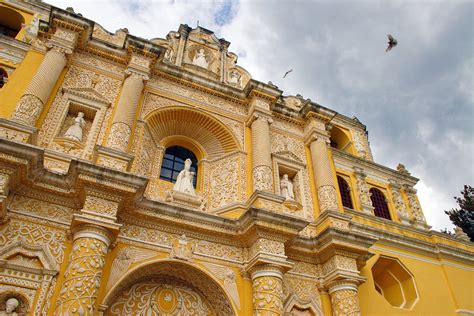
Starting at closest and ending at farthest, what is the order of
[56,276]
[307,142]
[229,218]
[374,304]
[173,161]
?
1. [56,276]
2. [229,218]
3. [374,304]
4. [173,161]
5. [307,142]

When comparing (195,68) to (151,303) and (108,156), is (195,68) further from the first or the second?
(151,303)

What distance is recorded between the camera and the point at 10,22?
1222cm

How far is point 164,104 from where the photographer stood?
10.5 metres

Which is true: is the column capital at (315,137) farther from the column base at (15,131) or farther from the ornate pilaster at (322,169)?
the column base at (15,131)

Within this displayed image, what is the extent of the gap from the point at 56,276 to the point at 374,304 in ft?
24.8

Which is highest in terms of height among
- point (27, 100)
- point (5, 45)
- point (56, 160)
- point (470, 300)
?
point (5, 45)

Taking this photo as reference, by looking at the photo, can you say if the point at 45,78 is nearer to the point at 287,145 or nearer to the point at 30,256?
the point at 30,256

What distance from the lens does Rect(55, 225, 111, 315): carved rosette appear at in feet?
19.2

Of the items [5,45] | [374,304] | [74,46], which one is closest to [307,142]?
[374,304]

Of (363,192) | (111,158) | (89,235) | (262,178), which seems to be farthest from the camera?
(363,192)

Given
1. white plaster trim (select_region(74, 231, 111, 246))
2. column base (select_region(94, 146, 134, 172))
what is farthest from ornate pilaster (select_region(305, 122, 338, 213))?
white plaster trim (select_region(74, 231, 111, 246))

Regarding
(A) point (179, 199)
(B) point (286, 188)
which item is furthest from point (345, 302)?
(A) point (179, 199)

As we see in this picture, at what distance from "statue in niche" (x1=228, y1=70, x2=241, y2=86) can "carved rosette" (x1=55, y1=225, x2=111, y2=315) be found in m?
7.83

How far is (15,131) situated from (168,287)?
4.51 meters
